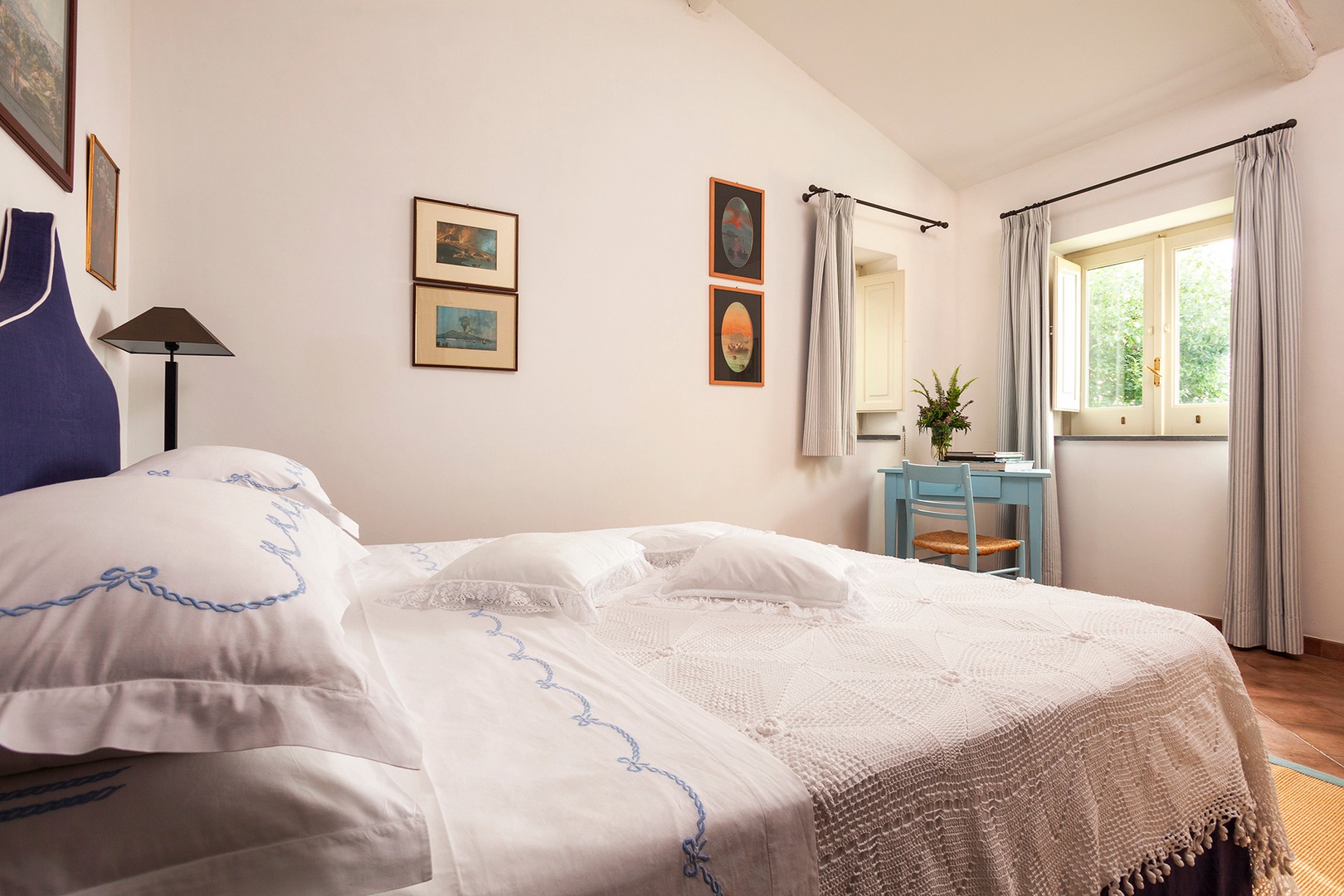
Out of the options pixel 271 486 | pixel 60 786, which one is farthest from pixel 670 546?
pixel 60 786

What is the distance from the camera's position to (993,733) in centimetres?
84

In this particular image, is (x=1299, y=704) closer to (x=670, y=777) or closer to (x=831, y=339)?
(x=831, y=339)

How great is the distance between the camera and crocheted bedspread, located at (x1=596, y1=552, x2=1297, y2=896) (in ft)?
2.43

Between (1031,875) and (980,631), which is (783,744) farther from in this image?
(980,631)

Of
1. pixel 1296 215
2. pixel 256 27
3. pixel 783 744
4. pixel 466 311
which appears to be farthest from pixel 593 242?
pixel 1296 215

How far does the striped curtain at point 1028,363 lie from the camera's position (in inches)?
146

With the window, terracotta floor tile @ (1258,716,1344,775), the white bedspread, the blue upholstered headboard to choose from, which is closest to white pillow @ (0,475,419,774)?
the white bedspread

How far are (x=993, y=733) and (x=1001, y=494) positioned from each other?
286 cm

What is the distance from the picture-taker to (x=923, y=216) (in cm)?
420

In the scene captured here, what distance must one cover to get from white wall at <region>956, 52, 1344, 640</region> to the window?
26cm

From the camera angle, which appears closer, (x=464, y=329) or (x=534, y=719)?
(x=534, y=719)

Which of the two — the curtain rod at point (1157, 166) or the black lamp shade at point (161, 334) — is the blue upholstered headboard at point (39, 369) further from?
the curtain rod at point (1157, 166)

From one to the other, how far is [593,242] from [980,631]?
243 cm

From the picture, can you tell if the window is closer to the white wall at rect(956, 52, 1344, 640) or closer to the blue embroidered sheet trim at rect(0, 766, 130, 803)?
the white wall at rect(956, 52, 1344, 640)
